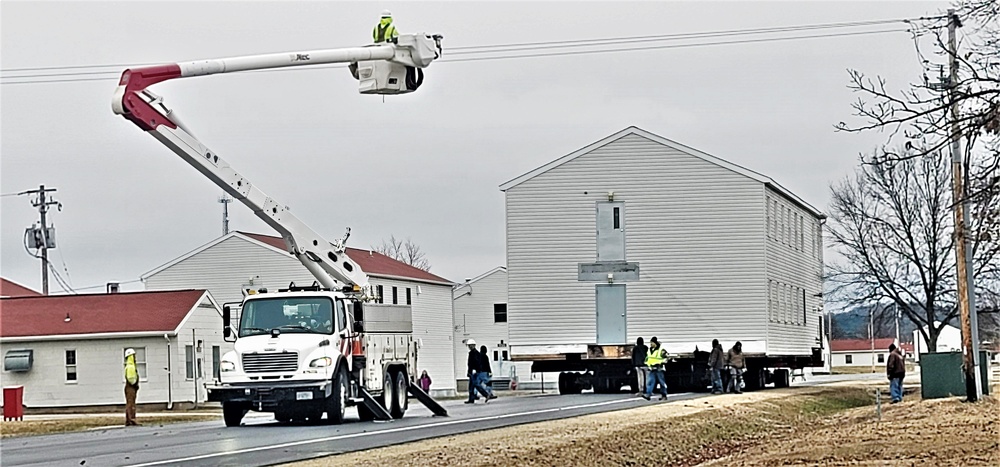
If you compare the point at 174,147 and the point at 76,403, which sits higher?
the point at 174,147

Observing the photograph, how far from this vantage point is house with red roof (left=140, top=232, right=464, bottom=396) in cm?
6262

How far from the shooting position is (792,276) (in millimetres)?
46938

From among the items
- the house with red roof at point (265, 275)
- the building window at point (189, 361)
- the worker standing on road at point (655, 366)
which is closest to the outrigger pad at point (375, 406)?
the worker standing on road at point (655, 366)

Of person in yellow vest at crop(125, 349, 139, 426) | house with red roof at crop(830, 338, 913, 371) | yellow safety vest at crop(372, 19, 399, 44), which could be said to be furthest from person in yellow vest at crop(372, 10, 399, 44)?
house with red roof at crop(830, 338, 913, 371)

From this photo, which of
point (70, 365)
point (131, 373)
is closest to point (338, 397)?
point (131, 373)

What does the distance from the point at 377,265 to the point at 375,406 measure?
39.3 m

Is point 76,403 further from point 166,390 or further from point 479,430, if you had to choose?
point 479,430

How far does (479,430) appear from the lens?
23594 millimetres

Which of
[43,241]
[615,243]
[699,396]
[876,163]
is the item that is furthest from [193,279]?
[876,163]

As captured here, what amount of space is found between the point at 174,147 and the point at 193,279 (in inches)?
1566

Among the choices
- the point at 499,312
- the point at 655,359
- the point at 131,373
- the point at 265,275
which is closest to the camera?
the point at 131,373

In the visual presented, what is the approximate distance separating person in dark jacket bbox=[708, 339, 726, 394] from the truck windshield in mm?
14406

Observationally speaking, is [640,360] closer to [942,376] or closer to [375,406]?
[942,376]

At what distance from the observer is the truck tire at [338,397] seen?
26078mm
